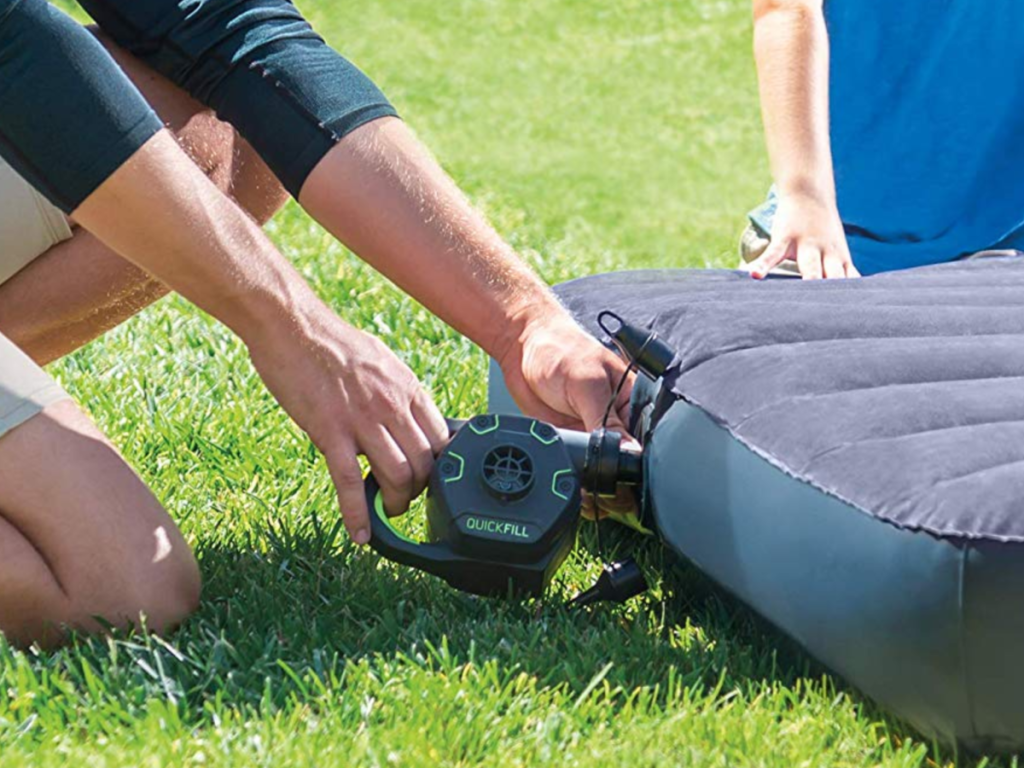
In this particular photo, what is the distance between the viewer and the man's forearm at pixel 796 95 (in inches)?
108

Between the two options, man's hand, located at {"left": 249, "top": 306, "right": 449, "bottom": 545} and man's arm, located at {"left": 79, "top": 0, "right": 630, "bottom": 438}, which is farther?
man's arm, located at {"left": 79, "top": 0, "right": 630, "bottom": 438}

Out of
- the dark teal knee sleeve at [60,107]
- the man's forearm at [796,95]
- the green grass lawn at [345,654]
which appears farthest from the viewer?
the man's forearm at [796,95]

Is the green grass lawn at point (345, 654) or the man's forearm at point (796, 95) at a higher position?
the man's forearm at point (796, 95)

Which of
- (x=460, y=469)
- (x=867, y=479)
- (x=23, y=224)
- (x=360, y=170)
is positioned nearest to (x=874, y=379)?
(x=867, y=479)

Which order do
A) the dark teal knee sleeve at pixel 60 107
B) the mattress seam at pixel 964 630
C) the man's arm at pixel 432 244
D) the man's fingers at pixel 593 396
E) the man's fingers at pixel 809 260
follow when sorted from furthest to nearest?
the man's fingers at pixel 809 260 → the man's arm at pixel 432 244 → the man's fingers at pixel 593 396 → the dark teal knee sleeve at pixel 60 107 → the mattress seam at pixel 964 630

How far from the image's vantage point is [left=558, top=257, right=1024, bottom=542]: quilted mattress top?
162 centimetres

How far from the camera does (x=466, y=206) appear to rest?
94.3 inches

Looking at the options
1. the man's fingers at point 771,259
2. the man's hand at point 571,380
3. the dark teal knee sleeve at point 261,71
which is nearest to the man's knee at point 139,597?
the man's hand at point 571,380

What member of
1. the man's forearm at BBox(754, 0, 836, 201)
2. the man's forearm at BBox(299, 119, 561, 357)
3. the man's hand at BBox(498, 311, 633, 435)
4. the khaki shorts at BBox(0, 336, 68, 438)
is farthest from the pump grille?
the man's forearm at BBox(754, 0, 836, 201)

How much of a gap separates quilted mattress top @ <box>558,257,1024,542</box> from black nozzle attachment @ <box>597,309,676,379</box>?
20mm

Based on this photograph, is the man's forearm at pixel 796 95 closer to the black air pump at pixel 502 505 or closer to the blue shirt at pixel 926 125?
the blue shirt at pixel 926 125

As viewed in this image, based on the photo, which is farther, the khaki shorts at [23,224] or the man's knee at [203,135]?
the man's knee at [203,135]

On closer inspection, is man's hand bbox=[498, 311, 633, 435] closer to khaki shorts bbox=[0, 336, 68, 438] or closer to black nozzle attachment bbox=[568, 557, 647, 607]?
black nozzle attachment bbox=[568, 557, 647, 607]

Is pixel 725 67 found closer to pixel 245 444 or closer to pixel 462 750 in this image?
pixel 245 444
